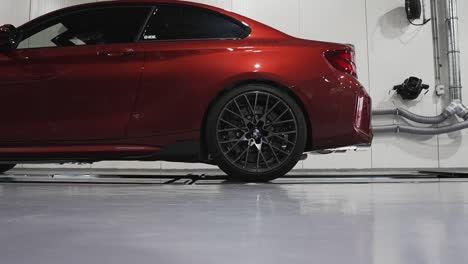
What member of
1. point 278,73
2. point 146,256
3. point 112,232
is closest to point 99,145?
point 278,73

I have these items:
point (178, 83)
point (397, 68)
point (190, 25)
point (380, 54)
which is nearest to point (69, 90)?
point (178, 83)

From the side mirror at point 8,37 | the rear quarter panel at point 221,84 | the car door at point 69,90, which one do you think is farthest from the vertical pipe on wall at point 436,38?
the side mirror at point 8,37

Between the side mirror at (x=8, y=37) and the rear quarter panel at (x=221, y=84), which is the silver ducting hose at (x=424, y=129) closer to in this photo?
the rear quarter panel at (x=221, y=84)

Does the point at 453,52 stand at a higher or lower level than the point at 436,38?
lower

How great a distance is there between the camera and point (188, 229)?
893mm

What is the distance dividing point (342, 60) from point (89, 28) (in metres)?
1.61

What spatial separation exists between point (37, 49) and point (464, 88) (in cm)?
510

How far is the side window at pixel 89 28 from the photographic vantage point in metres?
2.34

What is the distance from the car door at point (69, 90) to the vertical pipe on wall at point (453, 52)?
4.37 metres

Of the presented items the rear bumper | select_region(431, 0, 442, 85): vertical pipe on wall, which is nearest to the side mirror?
the rear bumper

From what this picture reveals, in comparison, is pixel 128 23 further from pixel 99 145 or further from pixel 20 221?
pixel 20 221

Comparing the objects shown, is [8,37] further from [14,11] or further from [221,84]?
[14,11]

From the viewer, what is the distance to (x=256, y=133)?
220cm

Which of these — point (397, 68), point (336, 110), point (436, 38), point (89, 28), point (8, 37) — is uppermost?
point (436, 38)
